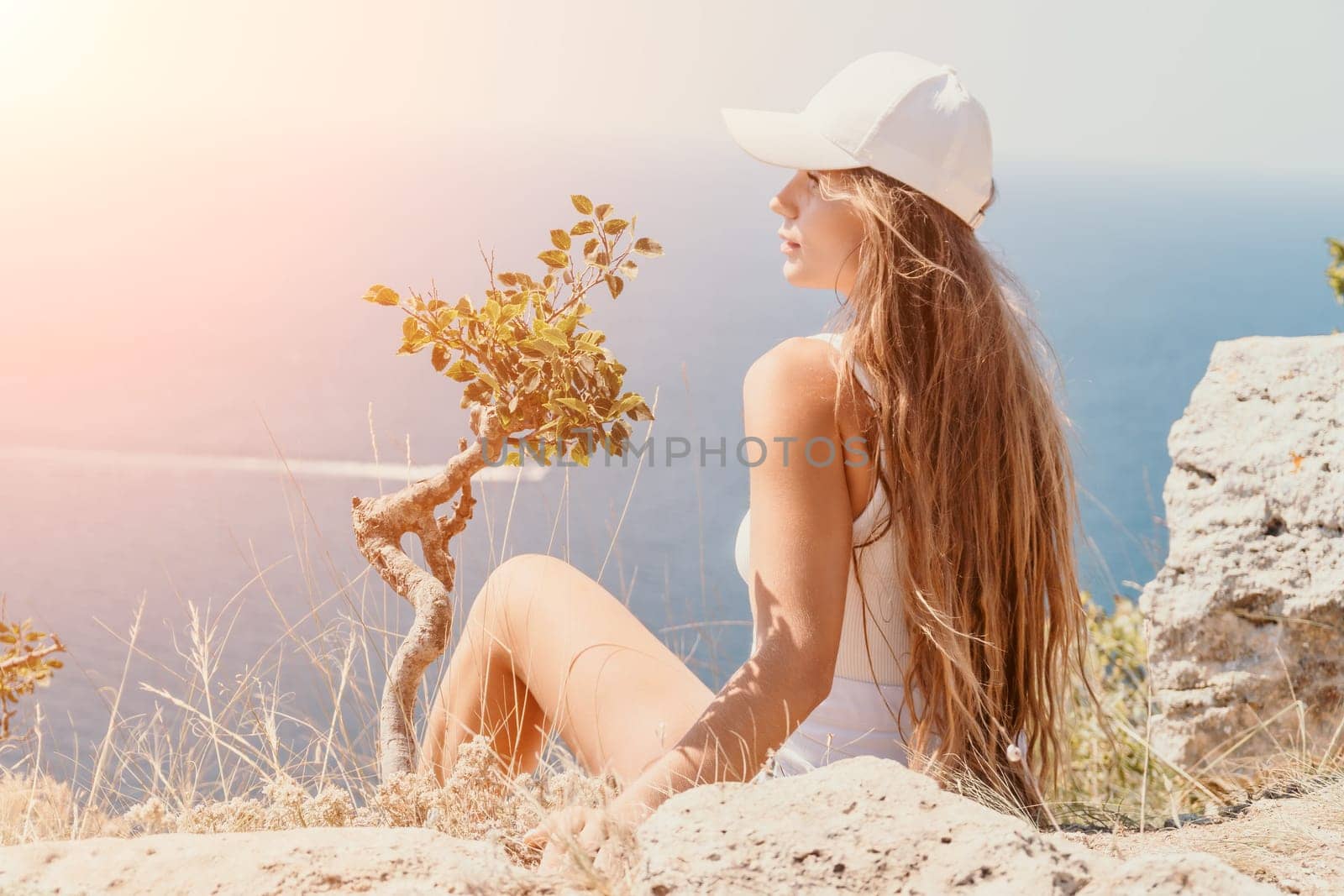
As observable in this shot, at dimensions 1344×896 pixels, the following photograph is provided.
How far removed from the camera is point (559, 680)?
2.04 meters

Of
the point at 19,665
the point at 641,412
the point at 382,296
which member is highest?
the point at 382,296

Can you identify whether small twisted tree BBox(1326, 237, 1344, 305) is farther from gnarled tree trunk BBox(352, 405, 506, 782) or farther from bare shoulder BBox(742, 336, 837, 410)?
gnarled tree trunk BBox(352, 405, 506, 782)

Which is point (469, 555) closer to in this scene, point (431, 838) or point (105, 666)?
point (105, 666)

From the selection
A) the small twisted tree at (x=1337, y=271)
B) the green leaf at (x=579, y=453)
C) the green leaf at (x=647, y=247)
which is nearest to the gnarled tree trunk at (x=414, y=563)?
the green leaf at (x=579, y=453)

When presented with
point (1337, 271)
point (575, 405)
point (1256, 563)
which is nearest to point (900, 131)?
point (575, 405)

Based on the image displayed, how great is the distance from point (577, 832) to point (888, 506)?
0.72 metres

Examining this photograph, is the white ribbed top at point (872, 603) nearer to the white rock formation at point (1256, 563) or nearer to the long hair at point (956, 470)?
the long hair at point (956, 470)

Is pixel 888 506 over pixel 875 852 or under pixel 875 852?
over

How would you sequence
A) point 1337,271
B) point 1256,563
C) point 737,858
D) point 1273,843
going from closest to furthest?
1. point 737,858
2. point 1273,843
3. point 1256,563
4. point 1337,271

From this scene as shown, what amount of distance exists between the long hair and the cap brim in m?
0.04

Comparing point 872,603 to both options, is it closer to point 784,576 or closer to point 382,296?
point 784,576

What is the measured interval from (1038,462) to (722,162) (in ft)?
108

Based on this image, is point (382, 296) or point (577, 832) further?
point (382, 296)

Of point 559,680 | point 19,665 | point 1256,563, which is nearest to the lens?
point 559,680
